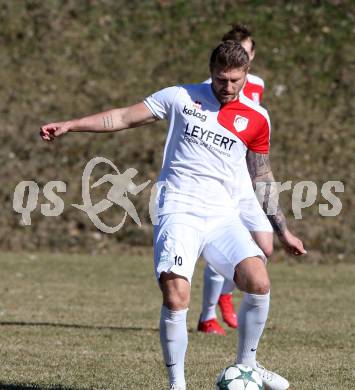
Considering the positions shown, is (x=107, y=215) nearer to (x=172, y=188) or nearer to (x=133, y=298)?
(x=133, y=298)

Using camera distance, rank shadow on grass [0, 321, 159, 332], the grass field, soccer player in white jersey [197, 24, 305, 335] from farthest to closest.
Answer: shadow on grass [0, 321, 159, 332]
the grass field
soccer player in white jersey [197, 24, 305, 335]

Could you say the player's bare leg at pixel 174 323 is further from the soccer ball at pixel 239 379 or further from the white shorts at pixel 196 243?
the soccer ball at pixel 239 379

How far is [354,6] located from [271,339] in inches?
578

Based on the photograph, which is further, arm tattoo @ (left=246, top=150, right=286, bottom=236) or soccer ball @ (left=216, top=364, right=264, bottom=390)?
arm tattoo @ (left=246, top=150, right=286, bottom=236)

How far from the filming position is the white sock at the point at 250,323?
664cm

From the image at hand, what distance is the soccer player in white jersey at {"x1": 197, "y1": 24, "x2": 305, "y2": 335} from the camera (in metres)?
7.16

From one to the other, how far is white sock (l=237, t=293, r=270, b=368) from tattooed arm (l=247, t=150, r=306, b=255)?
0.55 meters

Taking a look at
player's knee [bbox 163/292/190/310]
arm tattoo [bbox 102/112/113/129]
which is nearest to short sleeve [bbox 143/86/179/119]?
arm tattoo [bbox 102/112/113/129]

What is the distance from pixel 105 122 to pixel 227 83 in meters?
0.83

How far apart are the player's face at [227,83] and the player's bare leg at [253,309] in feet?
3.53

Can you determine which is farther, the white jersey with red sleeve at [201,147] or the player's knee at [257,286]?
the white jersey with red sleeve at [201,147]

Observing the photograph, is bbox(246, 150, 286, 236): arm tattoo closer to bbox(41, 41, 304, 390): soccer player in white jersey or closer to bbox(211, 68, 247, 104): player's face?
bbox(41, 41, 304, 390): soccer player in white jersey

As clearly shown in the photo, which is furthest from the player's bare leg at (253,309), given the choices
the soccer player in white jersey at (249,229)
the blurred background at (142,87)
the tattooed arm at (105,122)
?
the blurred background at (142,87)

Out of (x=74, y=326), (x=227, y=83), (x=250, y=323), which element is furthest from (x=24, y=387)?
(x=74, y=326)
